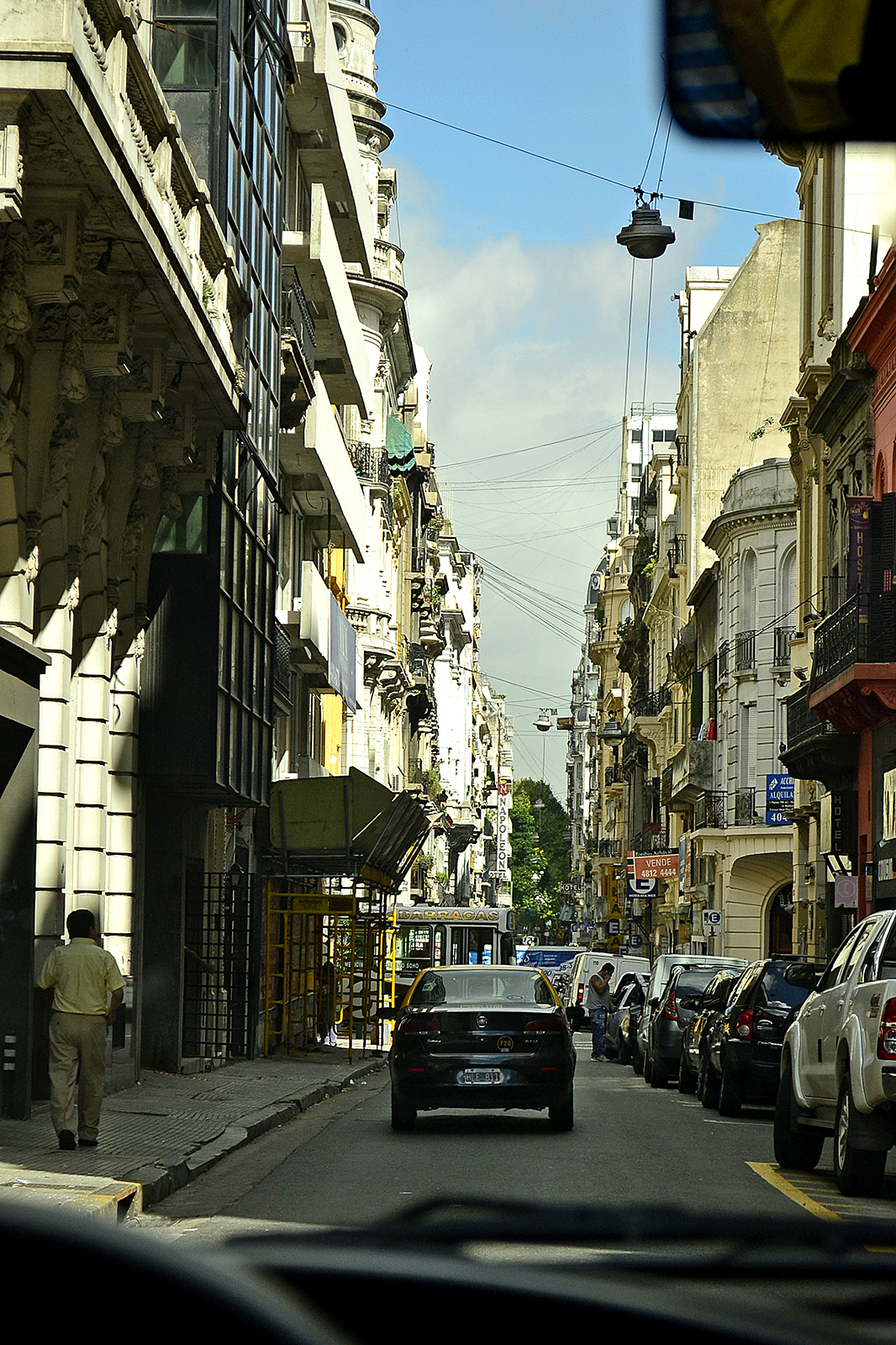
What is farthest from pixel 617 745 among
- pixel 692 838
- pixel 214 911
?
pixel 214 911

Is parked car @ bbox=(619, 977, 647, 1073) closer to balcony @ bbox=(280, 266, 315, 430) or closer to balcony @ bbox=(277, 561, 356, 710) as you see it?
balcony @ bbox=(277, 561, 356, 710)

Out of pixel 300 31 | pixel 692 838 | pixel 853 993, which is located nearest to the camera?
pixel 853 993

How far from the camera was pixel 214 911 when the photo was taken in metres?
27.3

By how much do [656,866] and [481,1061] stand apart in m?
44.6

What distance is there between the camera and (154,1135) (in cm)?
1540

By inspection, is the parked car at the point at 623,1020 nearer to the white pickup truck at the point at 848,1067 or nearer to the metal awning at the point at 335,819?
the metal awning at the point at 335,819

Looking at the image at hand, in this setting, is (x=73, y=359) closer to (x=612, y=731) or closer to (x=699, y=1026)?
(x=699, y=1026)

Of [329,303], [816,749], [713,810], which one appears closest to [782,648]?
[713,810]

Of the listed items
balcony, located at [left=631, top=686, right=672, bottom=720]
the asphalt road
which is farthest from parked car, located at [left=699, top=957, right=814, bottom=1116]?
balcony, located at [left=631, top=686, right=672, bottom=720]

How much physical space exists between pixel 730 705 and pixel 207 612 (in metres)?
35.2

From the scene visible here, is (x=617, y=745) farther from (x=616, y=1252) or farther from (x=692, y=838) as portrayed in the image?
(x=616, y=1252)

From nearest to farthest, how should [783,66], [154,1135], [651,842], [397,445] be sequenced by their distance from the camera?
[783,66] → [154,1135] → [397,445] → [651,842]

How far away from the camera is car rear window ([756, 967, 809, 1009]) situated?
753 inches

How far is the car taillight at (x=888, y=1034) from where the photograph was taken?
38.2 ft
